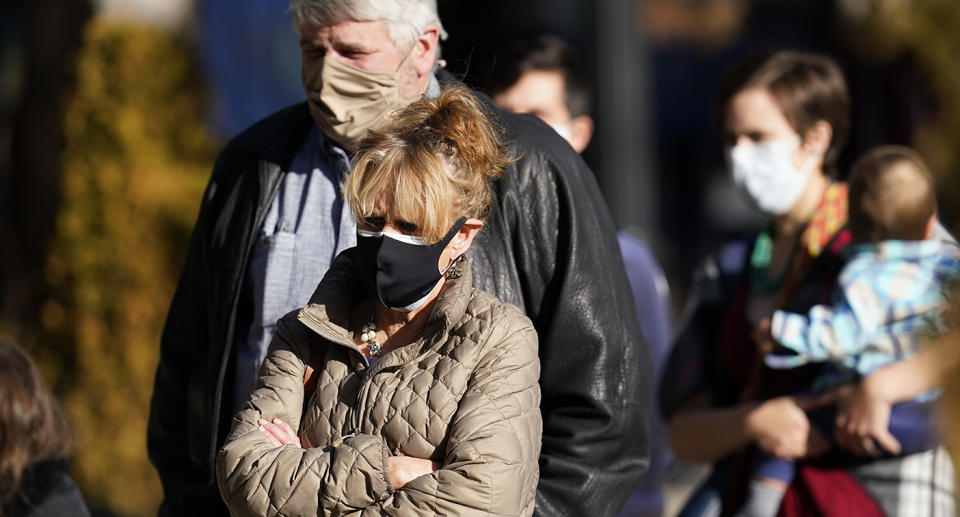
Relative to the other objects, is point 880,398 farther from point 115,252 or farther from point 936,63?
point 115,252

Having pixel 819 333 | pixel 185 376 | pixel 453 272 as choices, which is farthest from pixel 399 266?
pixel 819 333

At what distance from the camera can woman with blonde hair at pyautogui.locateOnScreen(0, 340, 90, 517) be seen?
330 centimetres

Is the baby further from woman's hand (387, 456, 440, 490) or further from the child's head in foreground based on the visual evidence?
woman's hand (387, 456, 440, 490)

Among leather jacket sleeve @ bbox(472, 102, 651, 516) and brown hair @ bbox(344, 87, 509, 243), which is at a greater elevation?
brown hair @ bbox(344, 87, 509, 243)

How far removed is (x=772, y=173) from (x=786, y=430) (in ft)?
2.67

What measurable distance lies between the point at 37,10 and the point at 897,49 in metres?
6.13

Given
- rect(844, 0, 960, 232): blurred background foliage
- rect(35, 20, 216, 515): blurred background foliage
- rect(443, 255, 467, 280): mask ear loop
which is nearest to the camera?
rect(443, 255, 467, 280): mask ear loop

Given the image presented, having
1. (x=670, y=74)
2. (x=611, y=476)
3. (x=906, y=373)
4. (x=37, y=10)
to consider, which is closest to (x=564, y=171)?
(x=611, y=476)

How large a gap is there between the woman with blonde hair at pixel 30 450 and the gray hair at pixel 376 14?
1560mm

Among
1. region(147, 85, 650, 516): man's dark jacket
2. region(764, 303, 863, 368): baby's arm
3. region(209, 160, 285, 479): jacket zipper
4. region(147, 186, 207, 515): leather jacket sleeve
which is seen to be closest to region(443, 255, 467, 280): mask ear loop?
region(147, 85, 650, 516): man's dark jacket

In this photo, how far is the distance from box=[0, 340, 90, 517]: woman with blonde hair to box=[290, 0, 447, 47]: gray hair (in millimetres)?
1560

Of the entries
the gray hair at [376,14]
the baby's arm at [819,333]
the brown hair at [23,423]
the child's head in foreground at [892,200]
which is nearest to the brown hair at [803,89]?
the child's head in foreground at [892,200]

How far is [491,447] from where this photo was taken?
1.82 metres

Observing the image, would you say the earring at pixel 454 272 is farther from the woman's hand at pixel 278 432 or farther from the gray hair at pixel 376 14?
the gray hair at pixel 376 14
